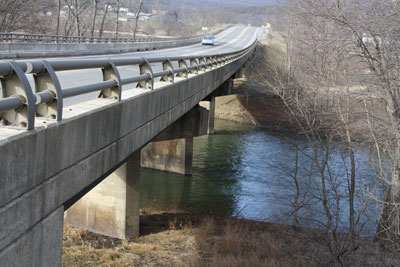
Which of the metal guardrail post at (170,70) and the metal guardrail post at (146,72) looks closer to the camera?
the metal guardrail post at (146,72)

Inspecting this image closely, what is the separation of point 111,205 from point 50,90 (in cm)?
1021

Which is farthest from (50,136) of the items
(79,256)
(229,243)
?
(229,243)

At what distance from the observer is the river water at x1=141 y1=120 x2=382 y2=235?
18141mm

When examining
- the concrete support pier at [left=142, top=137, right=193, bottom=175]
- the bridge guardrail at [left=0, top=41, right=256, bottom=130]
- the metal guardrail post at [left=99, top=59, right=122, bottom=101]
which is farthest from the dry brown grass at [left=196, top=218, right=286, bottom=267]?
the concrete support pier at [left=142, top=137, right=193, bottom=175]

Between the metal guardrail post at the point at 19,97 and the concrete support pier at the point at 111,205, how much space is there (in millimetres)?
10181

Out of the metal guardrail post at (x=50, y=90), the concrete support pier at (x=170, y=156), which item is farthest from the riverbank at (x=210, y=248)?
the concrete support pier at (x=170, y=156)

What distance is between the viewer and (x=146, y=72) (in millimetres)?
8273

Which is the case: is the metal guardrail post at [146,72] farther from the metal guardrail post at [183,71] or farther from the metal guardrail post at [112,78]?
the metal guardrail post at [183,71]

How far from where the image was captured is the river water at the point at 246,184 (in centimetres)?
1814

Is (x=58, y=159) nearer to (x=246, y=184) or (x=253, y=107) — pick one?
(x=246, y=184)

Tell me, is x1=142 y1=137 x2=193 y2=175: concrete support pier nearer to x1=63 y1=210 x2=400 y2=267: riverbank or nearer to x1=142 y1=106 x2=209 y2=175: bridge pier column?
x1=142 y1=106 x2=209 y2=175: bridge pier column

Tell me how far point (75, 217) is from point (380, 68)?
9.99 m

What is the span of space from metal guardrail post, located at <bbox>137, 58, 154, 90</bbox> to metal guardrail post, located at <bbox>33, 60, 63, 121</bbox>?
140 inches

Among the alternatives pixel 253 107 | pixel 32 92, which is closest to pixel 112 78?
pixel 32 92
